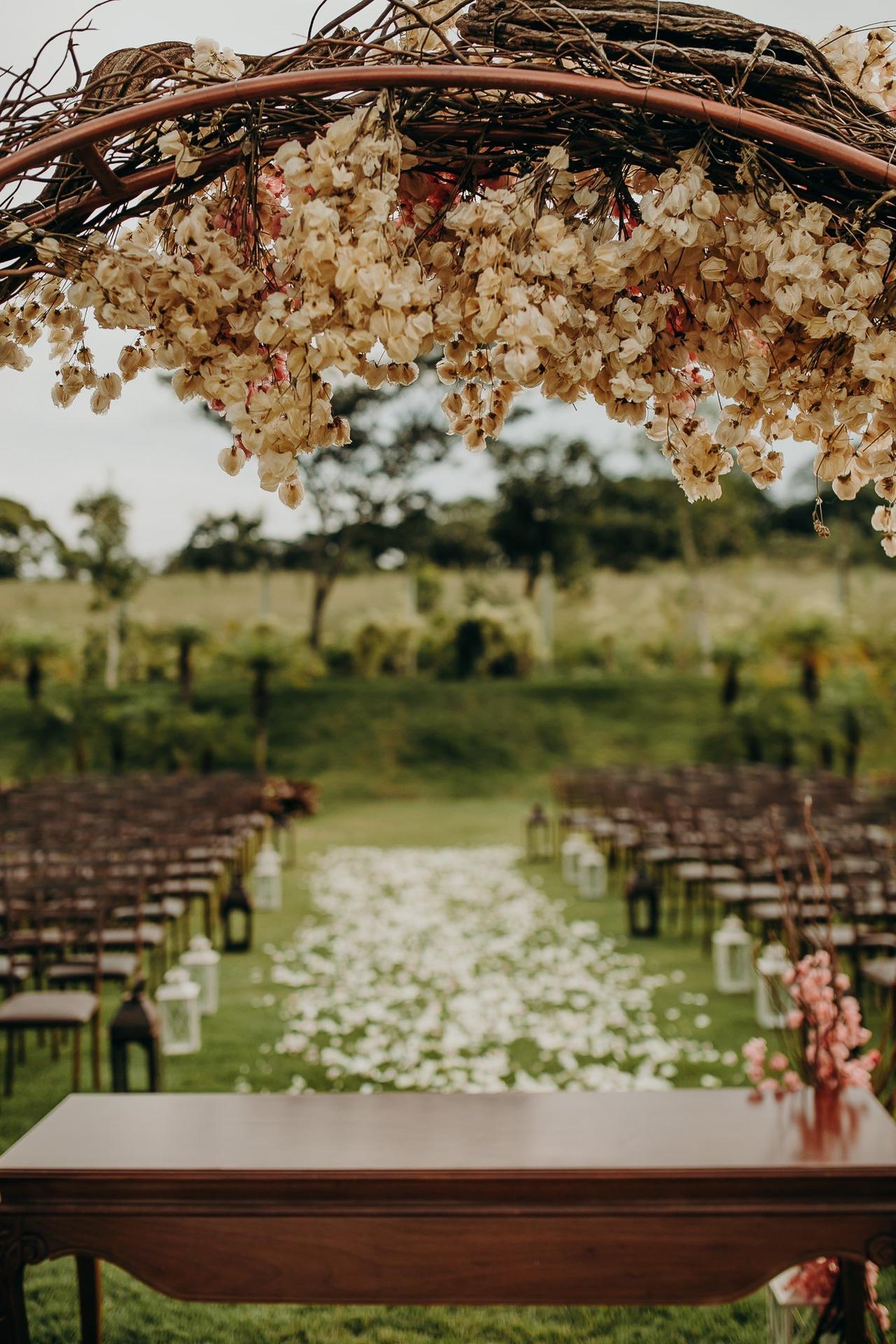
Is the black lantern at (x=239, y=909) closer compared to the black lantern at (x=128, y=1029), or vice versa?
the black lantern at (x=128, y=1029)

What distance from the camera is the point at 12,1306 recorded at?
228cm

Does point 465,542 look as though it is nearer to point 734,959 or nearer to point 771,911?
point 734,959

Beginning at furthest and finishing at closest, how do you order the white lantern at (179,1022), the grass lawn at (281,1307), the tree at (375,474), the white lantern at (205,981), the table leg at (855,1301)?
1. the tree at (375,474)
2. the white lantern at (205,981)
3. the white lantern at (179,1022)
4. the grass lawn at (281,1307)
5. the table leg at (855,1301)

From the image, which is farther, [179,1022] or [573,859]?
[573,859]

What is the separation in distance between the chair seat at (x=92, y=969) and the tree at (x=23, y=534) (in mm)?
2196

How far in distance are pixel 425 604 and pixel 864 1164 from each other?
3111 cm

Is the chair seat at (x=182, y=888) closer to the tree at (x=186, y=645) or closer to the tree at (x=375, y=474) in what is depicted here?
the tree at (x=186, y=645)

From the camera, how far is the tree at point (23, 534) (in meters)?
3.35

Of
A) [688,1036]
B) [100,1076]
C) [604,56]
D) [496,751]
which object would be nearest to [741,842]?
[688,1036]

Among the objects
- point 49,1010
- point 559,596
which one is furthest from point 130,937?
point 559,596

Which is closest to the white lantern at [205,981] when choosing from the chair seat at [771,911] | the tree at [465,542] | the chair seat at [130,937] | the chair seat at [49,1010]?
the chair seat at [130,937]

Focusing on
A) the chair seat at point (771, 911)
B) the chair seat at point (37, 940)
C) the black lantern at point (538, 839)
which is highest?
the chair seat at point (37, 940)

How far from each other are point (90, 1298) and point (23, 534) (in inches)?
146

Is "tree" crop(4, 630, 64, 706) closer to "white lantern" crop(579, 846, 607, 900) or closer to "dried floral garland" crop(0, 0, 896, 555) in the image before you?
"white lantern" crop(579, 846, 607, 900)
